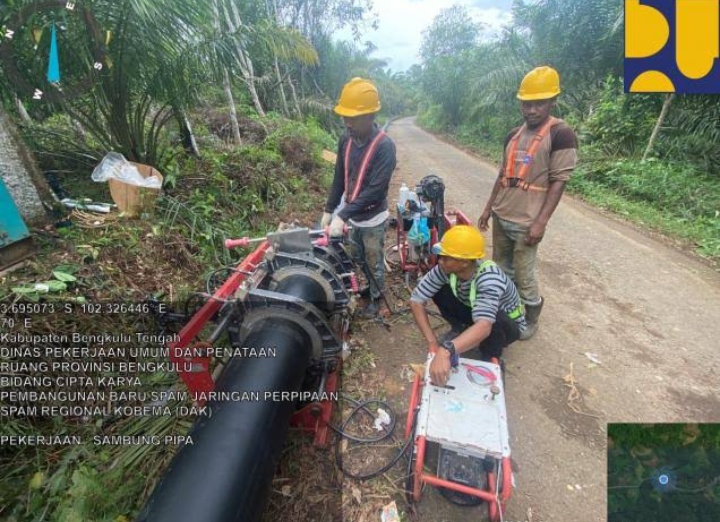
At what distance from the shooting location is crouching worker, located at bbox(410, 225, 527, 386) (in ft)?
6.79

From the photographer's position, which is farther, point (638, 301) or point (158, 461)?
point (638, 301)

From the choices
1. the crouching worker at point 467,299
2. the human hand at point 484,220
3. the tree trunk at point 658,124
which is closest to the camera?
the crouching worker at point 467,299

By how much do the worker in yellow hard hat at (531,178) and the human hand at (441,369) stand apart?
1.39 metres

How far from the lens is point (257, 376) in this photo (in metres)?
1.45

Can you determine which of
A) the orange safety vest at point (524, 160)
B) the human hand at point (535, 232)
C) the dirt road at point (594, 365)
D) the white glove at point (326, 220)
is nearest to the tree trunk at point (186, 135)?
the white glove at point (326, 220)

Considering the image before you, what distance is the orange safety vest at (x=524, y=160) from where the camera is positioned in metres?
2.62

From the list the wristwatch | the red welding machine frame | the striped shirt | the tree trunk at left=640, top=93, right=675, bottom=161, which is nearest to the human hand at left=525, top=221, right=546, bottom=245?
the striped shirt

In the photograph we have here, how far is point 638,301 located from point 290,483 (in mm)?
4019

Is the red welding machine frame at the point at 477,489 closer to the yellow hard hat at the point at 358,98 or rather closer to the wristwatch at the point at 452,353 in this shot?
the wristwatch at the point at 452,353

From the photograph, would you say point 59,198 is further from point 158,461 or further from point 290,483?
point 290,483

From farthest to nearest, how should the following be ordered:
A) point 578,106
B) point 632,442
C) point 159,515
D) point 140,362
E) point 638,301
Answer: point 578,106 → point 638,301 → point 140,362 → point 632,442 → point 159,515

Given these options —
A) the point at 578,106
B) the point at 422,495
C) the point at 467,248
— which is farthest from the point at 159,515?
the point at 578,106

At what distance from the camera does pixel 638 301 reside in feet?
12.8

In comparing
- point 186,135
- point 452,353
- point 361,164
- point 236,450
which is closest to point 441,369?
point 452,353
